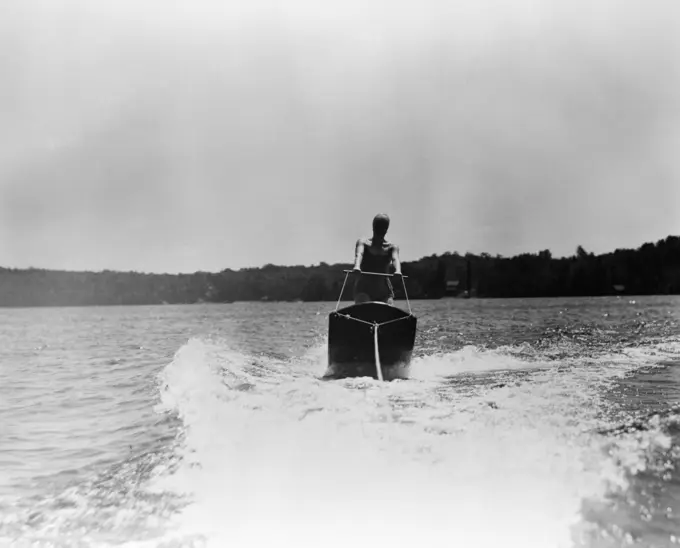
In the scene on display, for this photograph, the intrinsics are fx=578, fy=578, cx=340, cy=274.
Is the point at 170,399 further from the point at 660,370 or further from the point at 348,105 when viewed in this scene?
the point at 660,370

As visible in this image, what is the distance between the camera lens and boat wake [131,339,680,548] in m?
4.21

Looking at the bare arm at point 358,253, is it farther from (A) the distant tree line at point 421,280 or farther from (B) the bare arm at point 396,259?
(A) the distant tree line at point 421,280

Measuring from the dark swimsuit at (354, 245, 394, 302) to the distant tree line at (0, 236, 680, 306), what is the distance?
0.92 m

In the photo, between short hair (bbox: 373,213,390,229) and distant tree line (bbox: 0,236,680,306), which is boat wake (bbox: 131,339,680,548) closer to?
short hair (bbox: 373,213,390,229)

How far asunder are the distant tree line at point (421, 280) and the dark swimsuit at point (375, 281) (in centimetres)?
92

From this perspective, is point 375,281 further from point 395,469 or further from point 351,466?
point 395,469

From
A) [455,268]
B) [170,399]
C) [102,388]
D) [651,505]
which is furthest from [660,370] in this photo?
[102,388]

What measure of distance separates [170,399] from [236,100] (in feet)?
14.5

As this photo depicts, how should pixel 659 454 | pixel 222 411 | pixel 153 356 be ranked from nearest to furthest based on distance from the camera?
pixel 659 454, pixel 222 411, pixel 153 356

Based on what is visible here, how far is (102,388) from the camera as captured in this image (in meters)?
9.84

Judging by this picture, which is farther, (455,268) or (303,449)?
(455,268)

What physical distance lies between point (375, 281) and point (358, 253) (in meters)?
0.71

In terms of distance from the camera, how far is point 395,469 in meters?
4.68

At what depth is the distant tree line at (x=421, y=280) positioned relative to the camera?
11.3 metres
